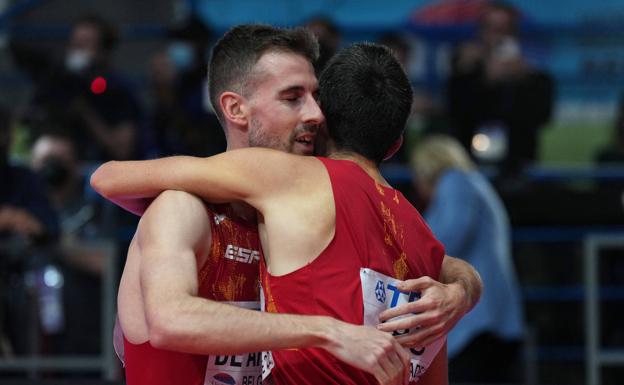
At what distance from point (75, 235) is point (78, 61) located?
1378 mm

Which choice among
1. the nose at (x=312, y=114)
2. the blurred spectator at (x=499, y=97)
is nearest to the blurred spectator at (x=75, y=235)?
the blurred spectator at (x=499, y=97)

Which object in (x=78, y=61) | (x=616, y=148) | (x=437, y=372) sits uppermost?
(x=78, y=61)

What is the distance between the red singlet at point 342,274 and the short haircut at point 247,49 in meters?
0.42

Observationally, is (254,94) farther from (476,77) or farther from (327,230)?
(476,77)

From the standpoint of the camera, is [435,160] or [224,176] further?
[435,160]

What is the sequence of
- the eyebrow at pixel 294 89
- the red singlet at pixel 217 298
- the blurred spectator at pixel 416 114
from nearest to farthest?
the red singlet at pixel 217 298 < the eyebrow at pixel 294 89 < the blurred spectator at pixel 416 114

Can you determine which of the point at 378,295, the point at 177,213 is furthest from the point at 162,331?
the point at 378,295

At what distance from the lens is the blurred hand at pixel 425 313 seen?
306 cm

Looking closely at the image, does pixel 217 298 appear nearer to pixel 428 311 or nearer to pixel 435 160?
pixel 428 311

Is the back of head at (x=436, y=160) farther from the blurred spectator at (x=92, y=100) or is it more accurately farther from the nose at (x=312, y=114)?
the nose at (x=312, y=114)

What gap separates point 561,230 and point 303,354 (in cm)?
485

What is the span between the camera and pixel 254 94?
3.39 m

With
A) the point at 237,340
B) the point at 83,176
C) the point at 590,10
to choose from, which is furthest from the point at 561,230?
the point at 237,340

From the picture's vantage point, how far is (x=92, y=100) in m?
7.76
